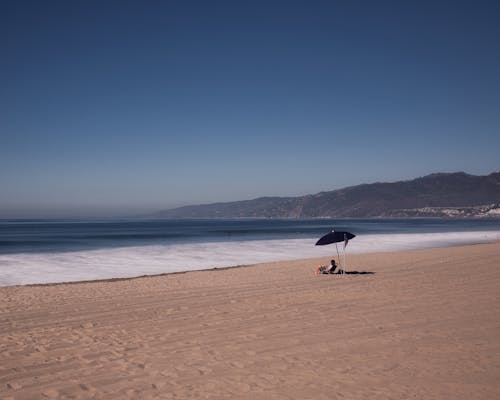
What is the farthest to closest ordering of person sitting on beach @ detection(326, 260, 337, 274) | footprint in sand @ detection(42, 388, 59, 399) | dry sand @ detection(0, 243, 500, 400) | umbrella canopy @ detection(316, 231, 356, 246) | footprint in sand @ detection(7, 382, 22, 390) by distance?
umbrella canopy @ detection(316, 231, 356, 246) → person sitting on beach @ detection(326, 260, 337, 274) → footprint in sand @ detection(7, 382, 22, 390) → dry sand @ detection(0, 243, 500, 400) → footprint in sand @ detection(42, 388, 59, 399)

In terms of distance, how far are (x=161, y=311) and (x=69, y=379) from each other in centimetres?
379

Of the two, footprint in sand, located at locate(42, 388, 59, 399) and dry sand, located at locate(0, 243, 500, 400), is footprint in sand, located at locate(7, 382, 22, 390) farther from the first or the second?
footprint in sand, located at locate(42, 388, 59, 399)

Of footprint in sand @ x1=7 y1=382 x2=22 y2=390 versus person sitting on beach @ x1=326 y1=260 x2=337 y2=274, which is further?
person sitting on beach @ x1=326 y1=260 x2=337 y2=274

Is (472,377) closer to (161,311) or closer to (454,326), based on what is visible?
(454,326)

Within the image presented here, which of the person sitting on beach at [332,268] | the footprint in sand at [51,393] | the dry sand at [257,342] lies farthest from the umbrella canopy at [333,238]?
the footprint in sand at [51,393]

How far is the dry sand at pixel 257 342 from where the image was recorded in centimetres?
471

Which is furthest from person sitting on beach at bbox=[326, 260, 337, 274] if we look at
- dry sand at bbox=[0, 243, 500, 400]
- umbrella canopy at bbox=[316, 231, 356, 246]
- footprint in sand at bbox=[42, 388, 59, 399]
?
footprint in sand at bbox=[42, 388, 59, 399]

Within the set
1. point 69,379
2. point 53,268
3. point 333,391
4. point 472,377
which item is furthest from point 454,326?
point 53,268

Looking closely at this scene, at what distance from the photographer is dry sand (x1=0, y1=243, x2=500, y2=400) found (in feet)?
15.5

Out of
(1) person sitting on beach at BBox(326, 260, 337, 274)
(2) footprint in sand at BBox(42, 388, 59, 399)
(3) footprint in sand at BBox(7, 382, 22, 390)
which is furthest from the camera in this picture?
(1) person sitting on beach at BBox(326, 260, 337, 274)

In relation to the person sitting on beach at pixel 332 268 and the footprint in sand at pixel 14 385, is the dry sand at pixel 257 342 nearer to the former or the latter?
the footprint in sand at pixel 14 385

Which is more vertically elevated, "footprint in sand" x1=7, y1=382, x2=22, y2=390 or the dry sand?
"footprint in sand" x1=7, y1=382, x2=22, y2=390

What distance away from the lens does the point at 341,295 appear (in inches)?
400

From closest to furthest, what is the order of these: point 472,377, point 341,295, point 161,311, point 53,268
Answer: point 472,377 < point 161,311 < point 341,295 < point 53,268
